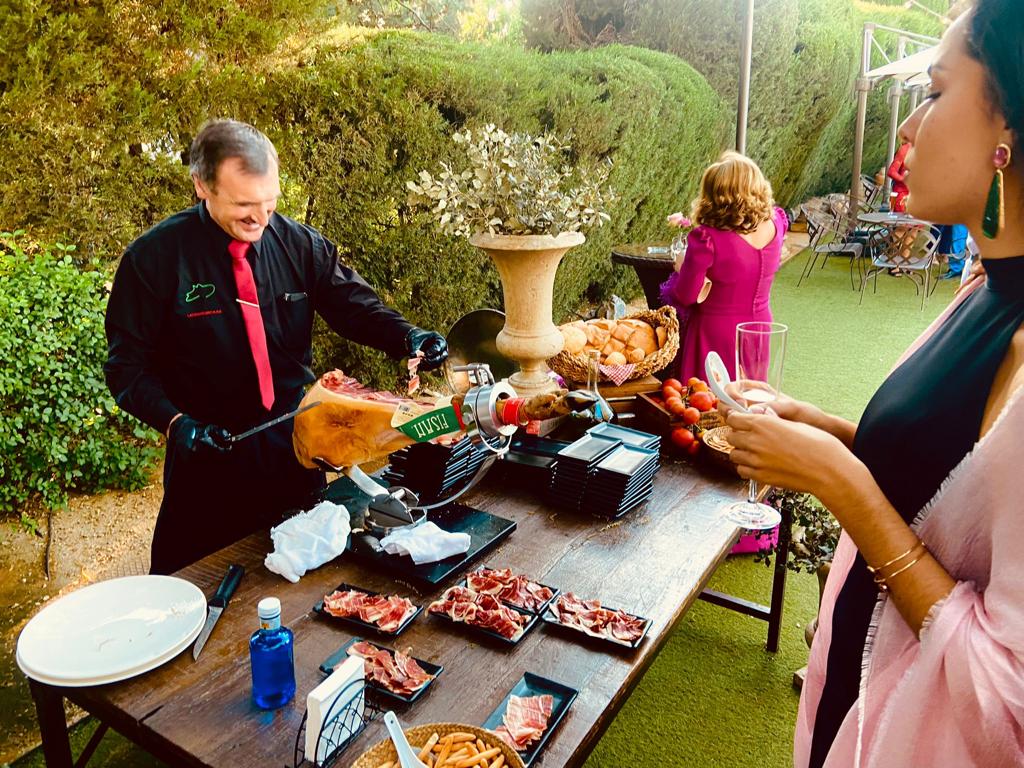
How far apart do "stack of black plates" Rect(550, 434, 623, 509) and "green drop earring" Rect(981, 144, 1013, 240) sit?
4.51 ft

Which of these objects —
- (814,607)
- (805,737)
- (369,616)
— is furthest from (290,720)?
(814,607)

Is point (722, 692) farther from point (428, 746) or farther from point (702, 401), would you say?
point (428, 746)

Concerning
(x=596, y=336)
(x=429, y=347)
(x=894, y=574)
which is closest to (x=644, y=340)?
(x=596, y=336)

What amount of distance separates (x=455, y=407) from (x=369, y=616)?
0.52 meters

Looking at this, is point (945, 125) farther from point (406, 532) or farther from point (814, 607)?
point (814, 607)

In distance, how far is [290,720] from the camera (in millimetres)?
1476

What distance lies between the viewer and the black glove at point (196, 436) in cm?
217

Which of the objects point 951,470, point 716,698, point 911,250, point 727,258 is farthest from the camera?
point 911,250

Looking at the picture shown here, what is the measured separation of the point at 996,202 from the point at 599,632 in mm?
1138

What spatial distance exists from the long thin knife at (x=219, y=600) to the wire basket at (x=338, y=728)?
36cm

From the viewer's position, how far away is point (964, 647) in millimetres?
1091

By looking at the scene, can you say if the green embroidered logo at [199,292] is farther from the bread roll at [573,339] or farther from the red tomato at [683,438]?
the red tomato at [683,438]

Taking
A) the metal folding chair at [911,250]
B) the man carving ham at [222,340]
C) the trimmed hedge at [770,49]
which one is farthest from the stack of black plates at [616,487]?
the trimmed hedge at [770,49]

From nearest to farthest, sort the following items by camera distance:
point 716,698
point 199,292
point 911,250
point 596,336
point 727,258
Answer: point 199,292 < point 716,698 < point 596,336 < point 727,258 < point 911,250
